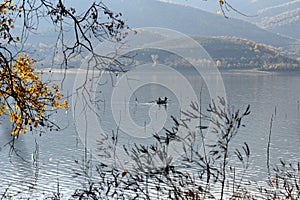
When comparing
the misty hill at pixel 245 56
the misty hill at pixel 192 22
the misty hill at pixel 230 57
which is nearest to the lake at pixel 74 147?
the misty hill at pixel 230 57

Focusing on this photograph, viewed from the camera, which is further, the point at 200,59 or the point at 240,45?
the point at 240,45

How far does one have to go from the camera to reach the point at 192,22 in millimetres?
175875

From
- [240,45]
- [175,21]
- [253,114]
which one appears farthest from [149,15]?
[253,114]

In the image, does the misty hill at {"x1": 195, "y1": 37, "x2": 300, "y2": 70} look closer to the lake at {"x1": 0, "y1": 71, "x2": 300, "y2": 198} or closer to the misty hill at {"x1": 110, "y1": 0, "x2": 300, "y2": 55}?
the misty hill at {"x1": 110, "y1": 0, "x2": 300, "y2": 55}

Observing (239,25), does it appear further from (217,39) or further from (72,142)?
(72,142)

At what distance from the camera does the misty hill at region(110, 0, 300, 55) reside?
164 metres

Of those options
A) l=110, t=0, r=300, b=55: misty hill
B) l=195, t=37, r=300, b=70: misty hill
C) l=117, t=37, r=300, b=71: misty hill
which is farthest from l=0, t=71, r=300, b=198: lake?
l=110, t=0, r=300, b=55: misty hill

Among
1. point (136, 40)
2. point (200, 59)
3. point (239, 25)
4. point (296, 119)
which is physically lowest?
point (296, 119)

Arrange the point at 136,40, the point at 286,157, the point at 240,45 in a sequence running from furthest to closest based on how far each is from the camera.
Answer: the point at 136,40, the point at 240,45, the point at 286,157

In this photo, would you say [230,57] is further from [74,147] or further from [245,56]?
[74,147]

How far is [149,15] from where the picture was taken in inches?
7397

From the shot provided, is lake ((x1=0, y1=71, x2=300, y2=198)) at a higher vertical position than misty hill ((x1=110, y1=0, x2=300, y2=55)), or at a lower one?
lower

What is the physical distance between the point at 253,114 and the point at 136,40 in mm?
92213

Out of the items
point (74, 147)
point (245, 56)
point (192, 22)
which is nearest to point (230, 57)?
point (245, 56)
